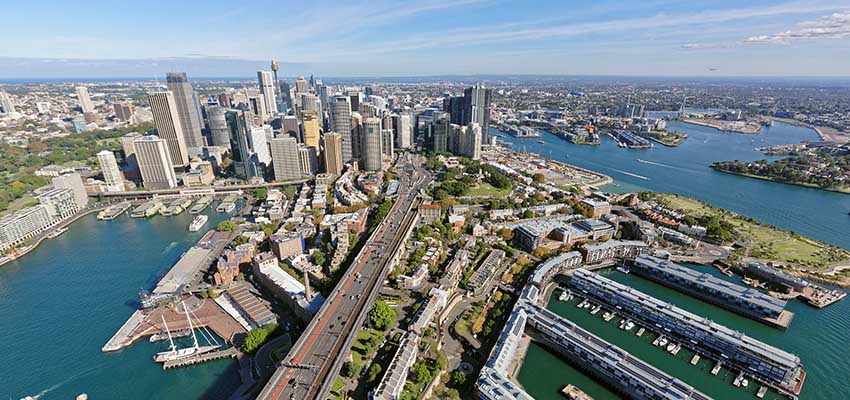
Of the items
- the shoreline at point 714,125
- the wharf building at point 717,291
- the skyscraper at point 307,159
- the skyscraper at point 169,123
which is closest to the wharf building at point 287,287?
the wharf building at point 717,291

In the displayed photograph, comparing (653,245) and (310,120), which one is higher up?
(310,120)

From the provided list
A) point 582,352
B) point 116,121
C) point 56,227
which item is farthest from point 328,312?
point 116,121

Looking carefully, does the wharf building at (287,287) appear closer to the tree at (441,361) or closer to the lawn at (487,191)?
the tree at (441,361)

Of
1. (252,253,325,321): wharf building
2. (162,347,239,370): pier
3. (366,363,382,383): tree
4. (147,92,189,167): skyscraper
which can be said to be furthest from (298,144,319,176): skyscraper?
(366,363,382,383): tree

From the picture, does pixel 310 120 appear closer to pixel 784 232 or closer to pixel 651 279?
pixel 651 279

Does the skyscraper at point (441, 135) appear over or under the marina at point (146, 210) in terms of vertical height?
over

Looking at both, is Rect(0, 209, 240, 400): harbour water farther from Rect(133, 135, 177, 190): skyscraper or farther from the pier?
Rect(133, 135, 177, 190): skyscraper

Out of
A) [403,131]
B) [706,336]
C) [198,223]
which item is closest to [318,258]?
[198,223]
